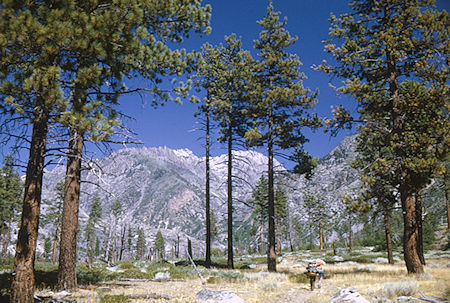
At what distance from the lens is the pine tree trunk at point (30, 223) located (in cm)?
606

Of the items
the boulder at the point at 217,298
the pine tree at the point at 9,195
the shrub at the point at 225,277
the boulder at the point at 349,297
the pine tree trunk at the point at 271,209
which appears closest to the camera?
the boulder at the point at 349,297

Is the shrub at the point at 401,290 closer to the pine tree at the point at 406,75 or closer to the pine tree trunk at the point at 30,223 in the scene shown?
the pine tree at the point at 406,75

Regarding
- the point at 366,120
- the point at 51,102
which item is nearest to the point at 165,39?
the point at 51,102

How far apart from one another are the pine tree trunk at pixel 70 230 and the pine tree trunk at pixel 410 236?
39.4 ft

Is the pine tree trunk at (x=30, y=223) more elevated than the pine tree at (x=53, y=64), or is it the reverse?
the pine tree at (x=53, y=64)

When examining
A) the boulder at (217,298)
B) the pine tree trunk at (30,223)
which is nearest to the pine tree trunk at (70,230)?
the pine tree trunk at (30,223)

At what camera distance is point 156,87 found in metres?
9.44

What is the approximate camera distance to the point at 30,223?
6332 millimetres

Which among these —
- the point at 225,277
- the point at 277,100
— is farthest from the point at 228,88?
the point at 225,277

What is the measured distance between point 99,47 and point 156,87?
307 centimetres

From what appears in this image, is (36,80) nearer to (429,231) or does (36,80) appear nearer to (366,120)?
(366,120)

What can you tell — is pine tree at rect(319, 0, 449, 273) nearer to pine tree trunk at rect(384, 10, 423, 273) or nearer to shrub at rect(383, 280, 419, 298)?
pine tree trunk at rect(384, 10, 423, 273)

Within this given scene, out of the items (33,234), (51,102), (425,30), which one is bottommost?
(33,234)

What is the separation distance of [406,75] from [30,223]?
47.6ft
